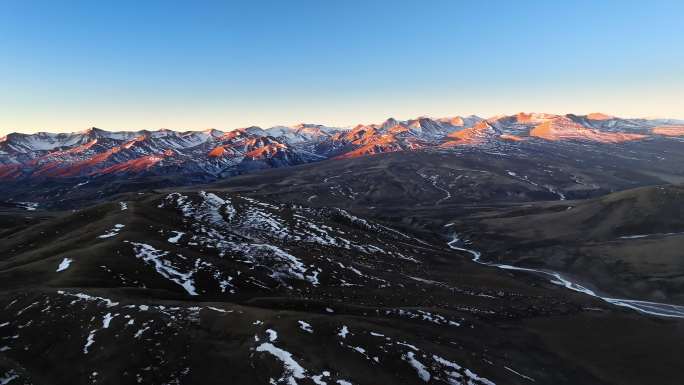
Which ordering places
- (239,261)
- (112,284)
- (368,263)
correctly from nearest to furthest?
(112,284) < (239,261) < (368,263)

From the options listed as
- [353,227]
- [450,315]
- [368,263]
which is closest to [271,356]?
[450,315]

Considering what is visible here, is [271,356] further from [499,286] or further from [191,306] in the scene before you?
[499,286]

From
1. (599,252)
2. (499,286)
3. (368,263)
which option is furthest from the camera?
(599,252)

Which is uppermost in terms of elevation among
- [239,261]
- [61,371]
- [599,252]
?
[61,371]

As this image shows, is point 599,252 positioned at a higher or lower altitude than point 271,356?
lower

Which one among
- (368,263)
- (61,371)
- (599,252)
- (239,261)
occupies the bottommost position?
(599,252)

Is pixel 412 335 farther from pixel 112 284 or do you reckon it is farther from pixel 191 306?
pixel 112 284

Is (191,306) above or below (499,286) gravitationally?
above

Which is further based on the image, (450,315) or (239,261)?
(239,261)

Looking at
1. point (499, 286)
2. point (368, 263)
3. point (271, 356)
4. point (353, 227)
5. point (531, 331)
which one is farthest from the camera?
point (353, 227)

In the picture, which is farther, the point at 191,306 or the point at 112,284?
the point at 112,284

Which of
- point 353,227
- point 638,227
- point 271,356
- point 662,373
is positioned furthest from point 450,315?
point 638,227
